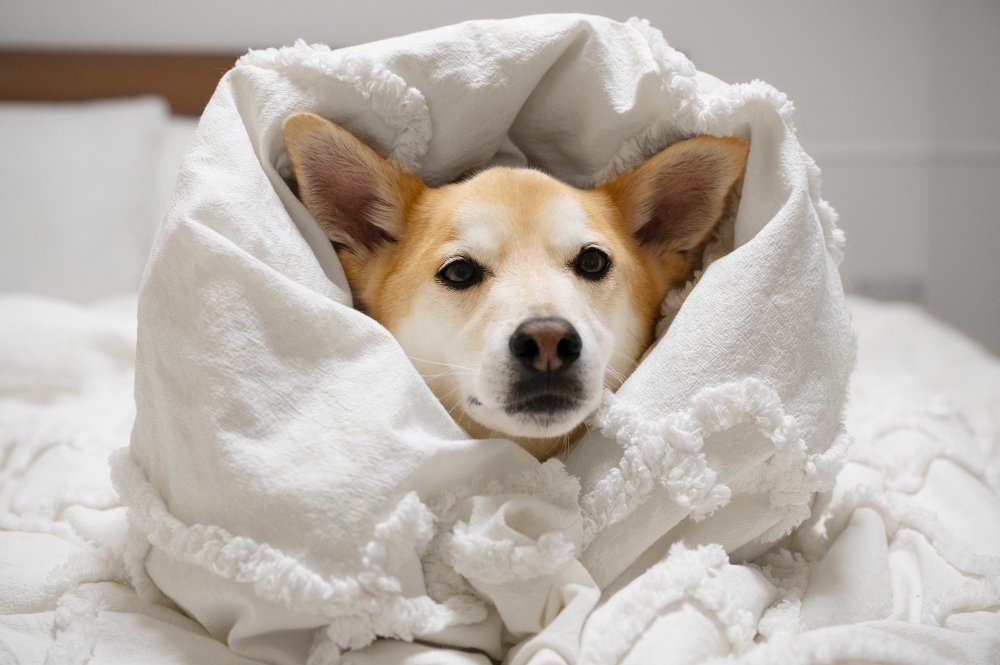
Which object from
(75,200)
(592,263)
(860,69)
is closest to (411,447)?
(592,263)

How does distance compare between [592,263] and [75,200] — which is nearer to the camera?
[592,263]

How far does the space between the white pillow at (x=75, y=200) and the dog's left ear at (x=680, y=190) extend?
170 centimetres

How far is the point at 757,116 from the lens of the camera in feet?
3.53

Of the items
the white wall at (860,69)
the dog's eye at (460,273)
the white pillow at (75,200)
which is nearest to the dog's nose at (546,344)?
the dog's eye at (460,273)

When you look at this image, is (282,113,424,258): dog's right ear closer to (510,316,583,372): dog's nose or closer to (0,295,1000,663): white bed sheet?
(510,316,583,372): dog's nose

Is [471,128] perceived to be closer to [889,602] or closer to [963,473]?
[889,602]

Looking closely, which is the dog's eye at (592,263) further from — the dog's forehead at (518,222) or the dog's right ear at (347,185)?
the dog's right ear at (347,185)

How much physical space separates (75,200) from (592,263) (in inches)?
71.8

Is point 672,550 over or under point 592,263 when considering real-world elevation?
under

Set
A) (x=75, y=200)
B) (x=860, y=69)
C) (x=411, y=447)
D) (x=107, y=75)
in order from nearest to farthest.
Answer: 1. (x=411, y=447)
2. (x=75, y=200)
3. (x=107, y=75)
4. (x=860, y=69)

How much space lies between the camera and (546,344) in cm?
92

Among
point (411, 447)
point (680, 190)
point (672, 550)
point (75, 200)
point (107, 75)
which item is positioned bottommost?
point (75, 200)

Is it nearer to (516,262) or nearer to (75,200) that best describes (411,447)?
(516,262)

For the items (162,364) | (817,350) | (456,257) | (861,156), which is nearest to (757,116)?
(817,350)
